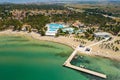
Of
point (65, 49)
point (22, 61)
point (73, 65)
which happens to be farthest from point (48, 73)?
point (65, 49)

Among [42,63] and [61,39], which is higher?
[61,39]

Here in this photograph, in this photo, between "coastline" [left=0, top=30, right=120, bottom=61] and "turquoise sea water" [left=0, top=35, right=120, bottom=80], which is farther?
"coastline" [left=0, top=30, right=120, bottom=61]

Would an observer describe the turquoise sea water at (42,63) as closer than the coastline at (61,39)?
Yes

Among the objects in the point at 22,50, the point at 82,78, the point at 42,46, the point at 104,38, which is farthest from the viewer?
the point at 104,38

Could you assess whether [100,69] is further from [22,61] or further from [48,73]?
[22,61]

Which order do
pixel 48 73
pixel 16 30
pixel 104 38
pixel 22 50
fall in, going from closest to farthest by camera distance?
1. pixel 48 73
2. pixel 22 50
3. pixel 104 38
4. pixel 16 30

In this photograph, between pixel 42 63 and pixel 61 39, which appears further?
pixel 61 39

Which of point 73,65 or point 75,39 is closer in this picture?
point 73,65
